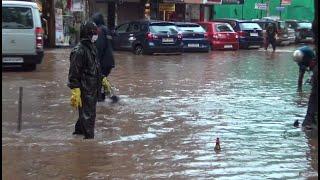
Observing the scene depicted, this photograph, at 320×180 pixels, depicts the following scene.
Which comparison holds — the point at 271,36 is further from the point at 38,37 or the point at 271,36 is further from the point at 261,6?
the point at 38,37

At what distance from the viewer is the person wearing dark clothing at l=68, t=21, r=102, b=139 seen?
8594 mm

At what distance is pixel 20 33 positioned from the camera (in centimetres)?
1739

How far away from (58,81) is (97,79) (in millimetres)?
7177

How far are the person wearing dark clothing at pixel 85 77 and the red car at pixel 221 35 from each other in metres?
22.9

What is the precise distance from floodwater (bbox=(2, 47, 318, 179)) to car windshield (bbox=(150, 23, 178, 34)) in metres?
10.1

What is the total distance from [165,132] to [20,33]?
9.20 m

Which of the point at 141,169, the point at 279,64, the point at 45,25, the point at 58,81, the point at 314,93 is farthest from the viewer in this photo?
the point at 45,25

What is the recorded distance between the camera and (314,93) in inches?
370

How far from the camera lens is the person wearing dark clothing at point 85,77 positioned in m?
8.59

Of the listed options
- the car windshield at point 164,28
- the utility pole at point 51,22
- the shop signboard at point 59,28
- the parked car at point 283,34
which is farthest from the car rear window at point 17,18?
the parked car at point 283,34

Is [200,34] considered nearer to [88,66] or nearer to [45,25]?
[45,25]

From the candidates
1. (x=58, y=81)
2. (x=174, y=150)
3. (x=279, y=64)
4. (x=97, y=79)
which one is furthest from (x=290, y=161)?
(x=279, y=64)

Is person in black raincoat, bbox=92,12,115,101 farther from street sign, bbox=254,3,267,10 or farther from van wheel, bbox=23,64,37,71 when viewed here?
street sign, bbox=254,3,267,10

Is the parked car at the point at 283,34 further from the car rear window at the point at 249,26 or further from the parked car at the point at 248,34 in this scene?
the parked car at the point at 248,34
